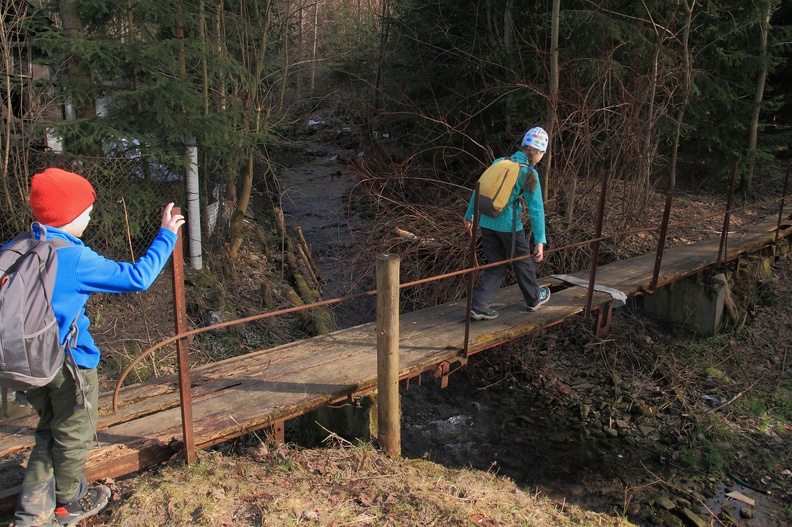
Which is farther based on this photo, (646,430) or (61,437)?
(646,430)

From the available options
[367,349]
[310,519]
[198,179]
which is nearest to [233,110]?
[198,179]

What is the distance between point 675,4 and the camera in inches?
376

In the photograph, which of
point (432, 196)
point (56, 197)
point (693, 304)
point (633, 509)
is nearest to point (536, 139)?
point (633, 509)

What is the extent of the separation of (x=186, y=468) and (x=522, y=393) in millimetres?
5313

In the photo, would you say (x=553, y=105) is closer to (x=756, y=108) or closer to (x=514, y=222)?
(x=514, y=222)

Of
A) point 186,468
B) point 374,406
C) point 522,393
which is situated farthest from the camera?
point 522,393

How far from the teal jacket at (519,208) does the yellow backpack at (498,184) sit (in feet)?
0.22

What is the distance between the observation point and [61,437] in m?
2.77

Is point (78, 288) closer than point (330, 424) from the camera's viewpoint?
Yes

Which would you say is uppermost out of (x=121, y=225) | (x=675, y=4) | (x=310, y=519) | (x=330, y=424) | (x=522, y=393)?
(x=675, y=4)

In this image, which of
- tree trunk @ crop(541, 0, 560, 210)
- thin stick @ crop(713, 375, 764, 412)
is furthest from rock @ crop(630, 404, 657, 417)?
tree trunk @ crop(541, 0, 560, 210)

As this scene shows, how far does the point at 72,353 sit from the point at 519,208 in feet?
12.6

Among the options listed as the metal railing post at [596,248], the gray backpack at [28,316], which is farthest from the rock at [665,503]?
the gray backpack at [28,316]

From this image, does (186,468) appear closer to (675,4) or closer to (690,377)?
(690,377)
